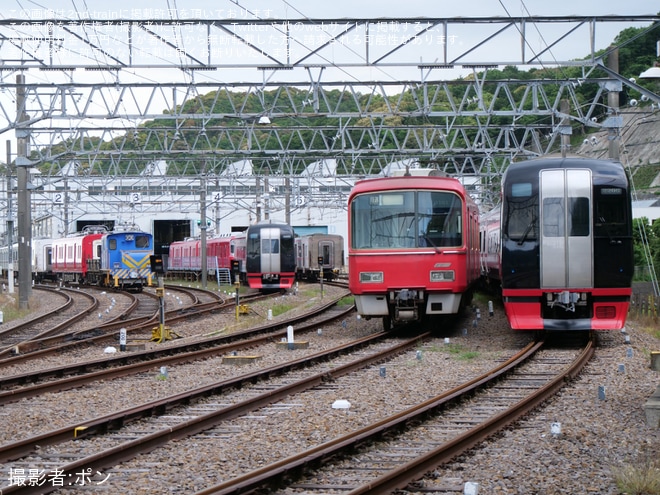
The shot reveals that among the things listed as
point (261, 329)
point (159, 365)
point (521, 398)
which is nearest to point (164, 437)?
point (521, 398)

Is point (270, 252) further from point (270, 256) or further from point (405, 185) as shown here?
point (405, 185)

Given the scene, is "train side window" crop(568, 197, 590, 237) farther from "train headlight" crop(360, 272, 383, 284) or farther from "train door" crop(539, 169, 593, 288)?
"train headlight" crop(360, 272, 383, 284)

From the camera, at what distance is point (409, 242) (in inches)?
653

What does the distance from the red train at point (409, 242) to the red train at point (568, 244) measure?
1.73m

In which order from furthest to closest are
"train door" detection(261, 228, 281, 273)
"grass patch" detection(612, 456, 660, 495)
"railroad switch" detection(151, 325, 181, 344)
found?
"train door" detection(261, 228, 281, 273)
"railroad switch" detection(151, 325, 181, 344)
"grass patch" detection(612, 456, 660, 495)

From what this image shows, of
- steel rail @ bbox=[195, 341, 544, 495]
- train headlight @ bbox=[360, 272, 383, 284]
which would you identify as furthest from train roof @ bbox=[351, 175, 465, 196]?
steel rail @ bbox=[195, 341, 544, 495]

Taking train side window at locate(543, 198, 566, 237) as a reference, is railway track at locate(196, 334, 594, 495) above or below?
below

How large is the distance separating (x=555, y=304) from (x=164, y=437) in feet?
27.6

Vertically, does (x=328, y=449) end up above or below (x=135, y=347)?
above

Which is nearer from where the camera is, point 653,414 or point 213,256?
point 653,414

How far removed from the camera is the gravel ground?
6.79 m

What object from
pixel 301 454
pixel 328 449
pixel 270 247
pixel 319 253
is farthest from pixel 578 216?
pixel 319 253

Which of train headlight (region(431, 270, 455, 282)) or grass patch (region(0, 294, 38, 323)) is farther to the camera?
grass patch (region(0, 294, 38, 323))

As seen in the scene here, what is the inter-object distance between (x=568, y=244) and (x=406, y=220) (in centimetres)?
311
